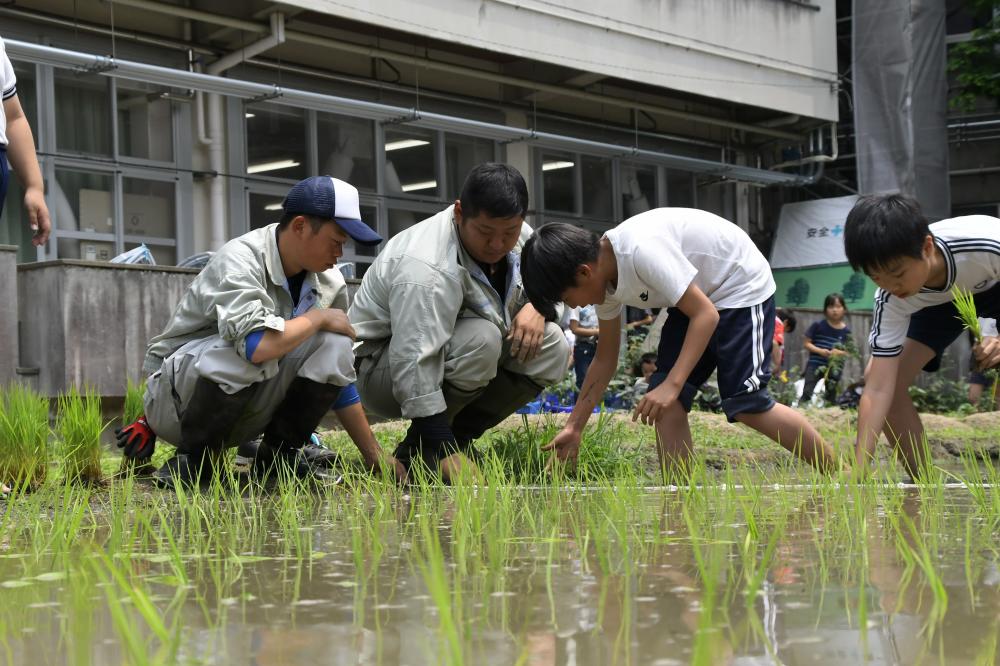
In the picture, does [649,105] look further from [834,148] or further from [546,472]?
[546,472]

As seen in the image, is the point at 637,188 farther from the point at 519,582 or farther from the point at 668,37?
the point at 519,582

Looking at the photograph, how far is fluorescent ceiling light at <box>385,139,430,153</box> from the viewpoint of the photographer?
42.4 feet

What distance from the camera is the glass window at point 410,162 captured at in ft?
42.3

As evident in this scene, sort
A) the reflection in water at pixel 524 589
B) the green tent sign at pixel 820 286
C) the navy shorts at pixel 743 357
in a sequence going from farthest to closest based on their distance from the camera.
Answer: the green tent sign at pixel 820 286, the navy shorts at pixel 743 357, the reflection in water at pixel 524 589

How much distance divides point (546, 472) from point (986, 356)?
129 centimetres

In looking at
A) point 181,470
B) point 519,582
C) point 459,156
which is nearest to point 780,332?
point 459,156

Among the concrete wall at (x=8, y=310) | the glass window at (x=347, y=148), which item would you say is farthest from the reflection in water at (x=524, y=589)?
the glass window at (x=347, y=148)

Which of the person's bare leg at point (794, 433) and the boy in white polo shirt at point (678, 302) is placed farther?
the person's bare leg at point (794, 433)

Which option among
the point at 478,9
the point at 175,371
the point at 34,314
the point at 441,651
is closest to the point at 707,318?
the point at 175,371

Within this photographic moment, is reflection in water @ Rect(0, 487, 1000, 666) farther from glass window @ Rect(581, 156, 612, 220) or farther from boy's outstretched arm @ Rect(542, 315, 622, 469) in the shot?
glass window @ Rect(581, 156, 612, 220)

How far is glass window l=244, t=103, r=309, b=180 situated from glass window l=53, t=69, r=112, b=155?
1390 millimetres

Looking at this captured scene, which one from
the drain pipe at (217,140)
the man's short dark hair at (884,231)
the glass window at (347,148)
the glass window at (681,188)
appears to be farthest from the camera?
the glass window at (681,188)

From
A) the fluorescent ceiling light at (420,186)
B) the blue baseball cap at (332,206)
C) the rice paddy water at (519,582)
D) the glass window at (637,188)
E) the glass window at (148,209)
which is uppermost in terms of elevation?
the glass window at (637,188)

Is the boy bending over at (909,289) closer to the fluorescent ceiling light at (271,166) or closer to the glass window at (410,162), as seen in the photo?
the fluorescent ceiling light at (271,166)
